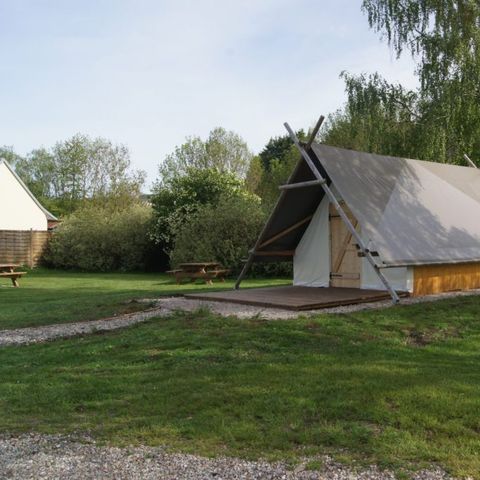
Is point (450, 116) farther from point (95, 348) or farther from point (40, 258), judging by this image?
point (40, 258)

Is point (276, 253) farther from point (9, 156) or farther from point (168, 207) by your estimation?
point (9, 156)

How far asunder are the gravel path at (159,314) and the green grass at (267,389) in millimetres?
605

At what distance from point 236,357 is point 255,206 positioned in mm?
15202

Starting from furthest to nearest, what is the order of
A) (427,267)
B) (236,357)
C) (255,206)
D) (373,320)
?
(255,206) < (427,267) < (373,320) < (236,357)

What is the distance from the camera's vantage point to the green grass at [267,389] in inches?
163

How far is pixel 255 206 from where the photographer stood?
70.9 ft

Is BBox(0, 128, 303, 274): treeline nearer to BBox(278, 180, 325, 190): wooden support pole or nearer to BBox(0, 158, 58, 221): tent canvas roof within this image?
BBox(0, 158, 58, 221): tent canvas roof

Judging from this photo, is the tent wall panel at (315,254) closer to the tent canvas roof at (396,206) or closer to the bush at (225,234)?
the tent canvas roof at (396,206)

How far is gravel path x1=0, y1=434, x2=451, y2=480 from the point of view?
3586 mm

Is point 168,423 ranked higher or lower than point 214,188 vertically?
lower

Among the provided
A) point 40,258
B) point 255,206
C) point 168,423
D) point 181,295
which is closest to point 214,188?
point 255,206

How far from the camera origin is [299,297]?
11.3 metres

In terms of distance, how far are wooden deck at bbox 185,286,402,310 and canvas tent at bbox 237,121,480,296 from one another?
0.54 m

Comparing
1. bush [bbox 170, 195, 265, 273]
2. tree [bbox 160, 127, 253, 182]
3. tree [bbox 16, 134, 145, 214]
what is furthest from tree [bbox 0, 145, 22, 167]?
bush [bbox 170, 195, 265, 273]
